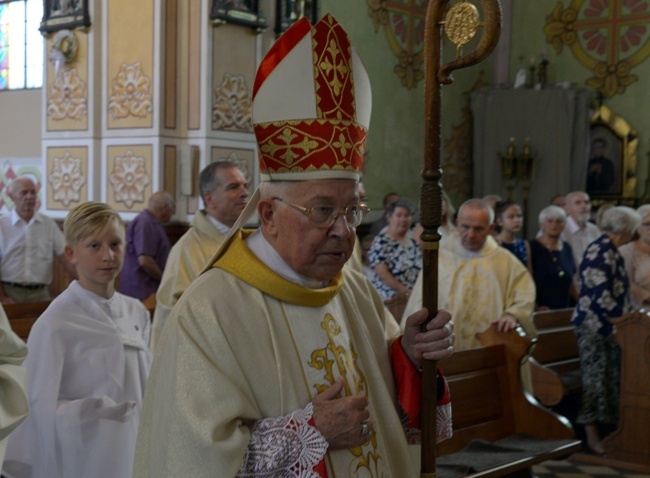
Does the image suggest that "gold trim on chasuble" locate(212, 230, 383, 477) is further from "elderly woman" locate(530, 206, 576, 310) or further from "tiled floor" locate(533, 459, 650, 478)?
"elderly woman" locate(530, 206, 576, 310)

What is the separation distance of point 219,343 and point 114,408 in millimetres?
1169

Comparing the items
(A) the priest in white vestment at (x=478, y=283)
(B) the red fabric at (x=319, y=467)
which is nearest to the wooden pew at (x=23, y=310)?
(A) the priest in white vestment at (x=478, y=283)

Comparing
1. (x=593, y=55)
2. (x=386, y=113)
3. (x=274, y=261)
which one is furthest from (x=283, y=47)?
(x=593, y=55)

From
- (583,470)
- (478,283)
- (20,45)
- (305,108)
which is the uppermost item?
(20,45)

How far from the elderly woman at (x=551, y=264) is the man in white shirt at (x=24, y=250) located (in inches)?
162

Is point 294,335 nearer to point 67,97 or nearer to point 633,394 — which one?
point 633,394

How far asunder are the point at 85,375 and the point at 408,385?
133cm

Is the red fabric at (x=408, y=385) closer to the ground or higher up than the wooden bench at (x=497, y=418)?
higher up

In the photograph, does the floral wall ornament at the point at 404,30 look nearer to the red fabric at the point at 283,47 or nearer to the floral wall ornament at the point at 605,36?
the floral wall ornament at the point at 605,36

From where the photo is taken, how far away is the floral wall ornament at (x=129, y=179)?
9141 millimetres

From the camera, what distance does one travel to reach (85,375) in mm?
3248

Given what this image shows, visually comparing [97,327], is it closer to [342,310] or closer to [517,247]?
[342,310]

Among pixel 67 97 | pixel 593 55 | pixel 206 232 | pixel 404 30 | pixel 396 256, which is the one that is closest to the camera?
pixel 206 232

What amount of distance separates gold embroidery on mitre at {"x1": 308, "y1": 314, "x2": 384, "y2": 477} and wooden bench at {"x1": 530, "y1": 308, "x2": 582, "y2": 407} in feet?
15.3
